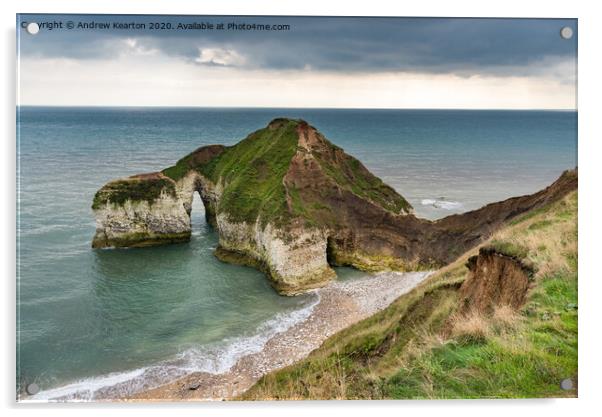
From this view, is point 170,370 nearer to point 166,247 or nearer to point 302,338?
point 302,338

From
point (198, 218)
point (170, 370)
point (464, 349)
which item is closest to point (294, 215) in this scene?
point (170, 370)

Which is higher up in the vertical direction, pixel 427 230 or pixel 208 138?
pixel 208 138

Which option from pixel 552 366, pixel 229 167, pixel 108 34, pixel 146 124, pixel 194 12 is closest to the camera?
pixel 552 366

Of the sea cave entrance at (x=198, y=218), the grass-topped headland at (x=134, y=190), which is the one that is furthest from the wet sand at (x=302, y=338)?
the sea cave entrance at (x=198, y=218)

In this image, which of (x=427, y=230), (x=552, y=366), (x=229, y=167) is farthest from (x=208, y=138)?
(x=552, y=366)

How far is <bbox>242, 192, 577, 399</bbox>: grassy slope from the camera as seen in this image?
6941 millimetres

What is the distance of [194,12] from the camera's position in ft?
30.3

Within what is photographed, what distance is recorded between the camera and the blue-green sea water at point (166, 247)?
10922mm

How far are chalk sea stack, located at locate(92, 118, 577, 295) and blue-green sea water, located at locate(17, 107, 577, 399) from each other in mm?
910

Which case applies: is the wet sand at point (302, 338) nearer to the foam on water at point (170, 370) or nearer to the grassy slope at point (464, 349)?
the foam on water at point (170, 370)

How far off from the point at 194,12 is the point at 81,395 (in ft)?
29.6

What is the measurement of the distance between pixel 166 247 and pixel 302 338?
12792mm

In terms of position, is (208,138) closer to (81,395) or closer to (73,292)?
(73,292)

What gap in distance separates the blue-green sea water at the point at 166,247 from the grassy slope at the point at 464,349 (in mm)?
2849
